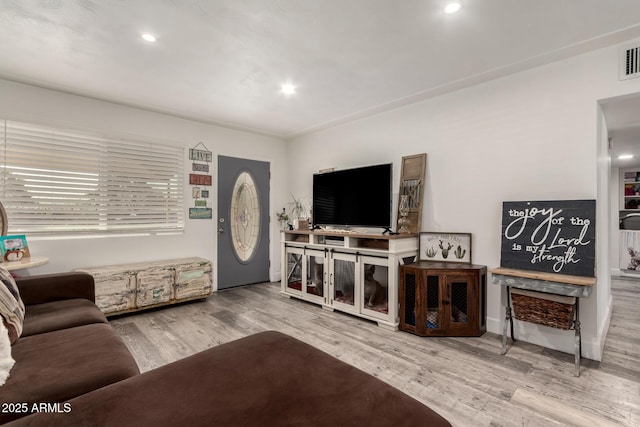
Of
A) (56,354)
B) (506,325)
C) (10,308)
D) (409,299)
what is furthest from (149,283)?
(506,325)

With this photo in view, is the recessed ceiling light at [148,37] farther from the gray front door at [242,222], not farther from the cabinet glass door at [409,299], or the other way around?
the cabinet glass door at [409,299]

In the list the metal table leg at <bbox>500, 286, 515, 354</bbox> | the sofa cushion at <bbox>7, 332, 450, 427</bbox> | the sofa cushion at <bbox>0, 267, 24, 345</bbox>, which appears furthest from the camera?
the metal table leg at <bbox>500, 286, 515, 354</bbox>

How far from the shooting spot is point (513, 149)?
2832mm

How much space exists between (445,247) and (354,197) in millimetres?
1202

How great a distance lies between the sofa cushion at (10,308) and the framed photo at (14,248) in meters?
1.22

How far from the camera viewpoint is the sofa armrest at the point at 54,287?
223 centimetres

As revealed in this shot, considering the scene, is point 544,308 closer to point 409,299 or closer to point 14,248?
point 409,299

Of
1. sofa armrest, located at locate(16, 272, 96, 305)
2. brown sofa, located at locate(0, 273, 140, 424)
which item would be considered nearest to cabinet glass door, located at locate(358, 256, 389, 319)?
brown sofa, located at locate(0, 273, 140, 424)

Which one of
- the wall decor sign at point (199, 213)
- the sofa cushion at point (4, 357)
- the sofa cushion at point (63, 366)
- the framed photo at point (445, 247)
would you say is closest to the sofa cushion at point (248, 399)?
the sofa cushion at point (63, 366)

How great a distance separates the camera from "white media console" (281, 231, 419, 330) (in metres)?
3.12

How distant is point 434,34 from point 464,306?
2322mm

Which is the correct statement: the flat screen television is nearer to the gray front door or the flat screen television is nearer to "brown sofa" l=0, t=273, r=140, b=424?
the gray front door

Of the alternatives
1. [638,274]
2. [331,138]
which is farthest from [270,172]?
[638,274]

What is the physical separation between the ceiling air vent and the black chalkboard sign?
0.97 meters
